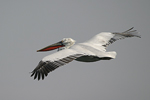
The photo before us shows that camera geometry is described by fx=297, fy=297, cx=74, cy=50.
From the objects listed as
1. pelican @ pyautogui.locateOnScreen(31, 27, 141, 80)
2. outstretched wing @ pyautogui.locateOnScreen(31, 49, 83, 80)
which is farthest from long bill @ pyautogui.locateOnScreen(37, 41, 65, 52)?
outstretched wing @ pyautogui.locateOnScreen(31, 49, 83, 80)

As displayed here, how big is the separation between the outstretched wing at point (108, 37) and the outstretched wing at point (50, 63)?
3.11m

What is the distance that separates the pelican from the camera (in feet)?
35.4

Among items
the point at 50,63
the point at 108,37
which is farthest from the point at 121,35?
the point at 50,63

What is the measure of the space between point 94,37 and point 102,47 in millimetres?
1324

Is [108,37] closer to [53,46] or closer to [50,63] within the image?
[53,46]

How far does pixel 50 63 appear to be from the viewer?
10.8 meters

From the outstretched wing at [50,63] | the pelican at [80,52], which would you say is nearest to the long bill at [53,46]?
the pelican at [80,52]

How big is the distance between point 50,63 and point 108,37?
4.91 m

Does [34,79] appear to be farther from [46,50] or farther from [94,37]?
[94,37]

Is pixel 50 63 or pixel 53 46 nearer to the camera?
pixel 50 63

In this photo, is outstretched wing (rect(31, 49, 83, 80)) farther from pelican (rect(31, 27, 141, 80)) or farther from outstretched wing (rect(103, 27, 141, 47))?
outstretched wing (rect(103, 27, 141, 47))

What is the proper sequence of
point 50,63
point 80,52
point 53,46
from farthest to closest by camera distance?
point 53,46, point 80,52, point 50,63

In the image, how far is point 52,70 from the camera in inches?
412

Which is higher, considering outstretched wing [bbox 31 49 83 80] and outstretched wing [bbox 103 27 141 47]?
outstretched wing [bbox 103 27 141 47]
